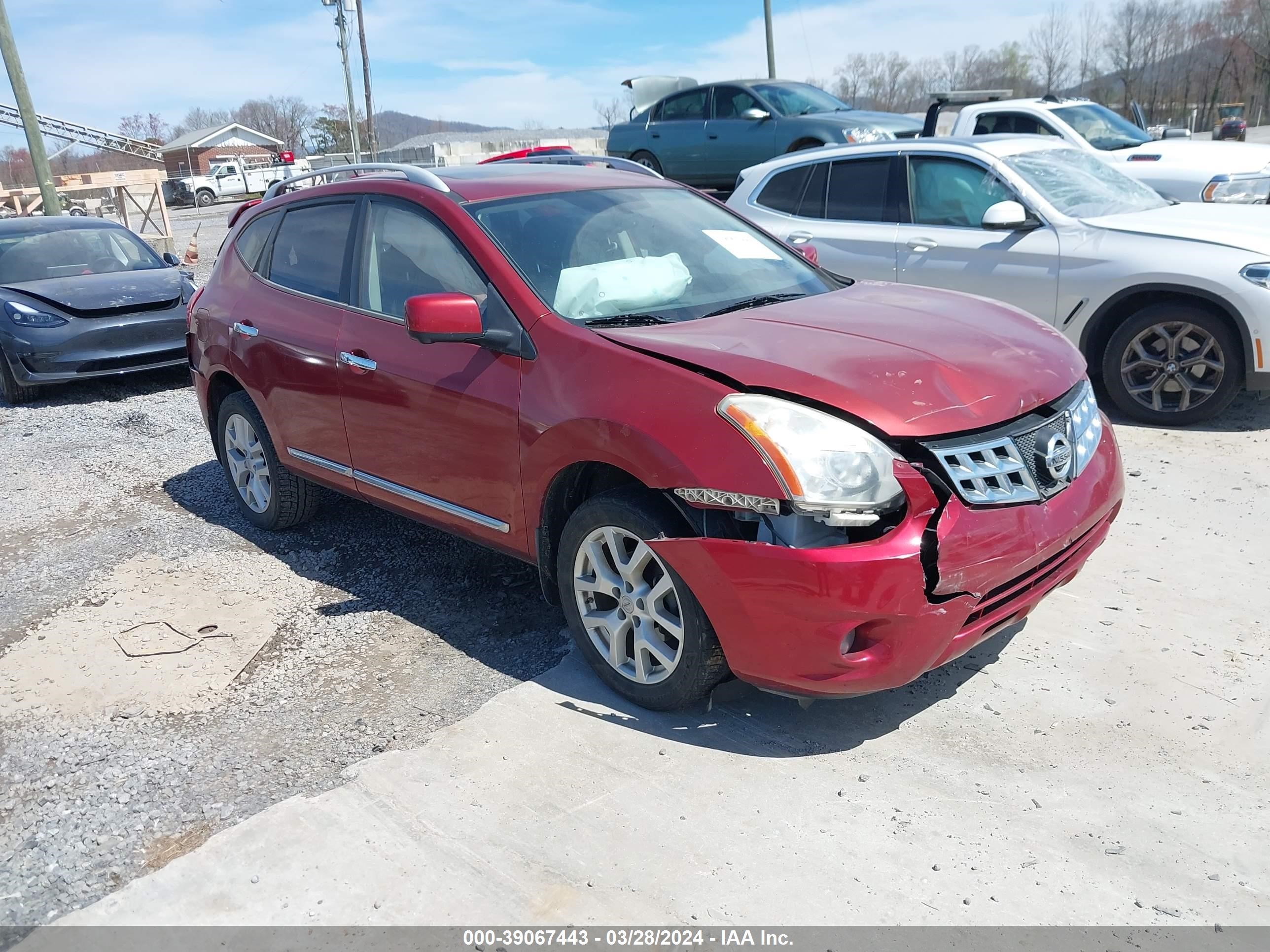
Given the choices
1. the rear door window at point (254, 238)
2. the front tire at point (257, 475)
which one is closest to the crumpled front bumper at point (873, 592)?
the front tire at point (257, 475)

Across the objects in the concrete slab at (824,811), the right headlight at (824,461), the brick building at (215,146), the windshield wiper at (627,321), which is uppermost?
the brick building at (215,146)

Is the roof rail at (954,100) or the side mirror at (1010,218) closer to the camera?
the side mirror at (1010,218)

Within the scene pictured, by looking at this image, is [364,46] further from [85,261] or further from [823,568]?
[823,568]

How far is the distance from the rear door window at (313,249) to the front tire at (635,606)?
1.88 meters

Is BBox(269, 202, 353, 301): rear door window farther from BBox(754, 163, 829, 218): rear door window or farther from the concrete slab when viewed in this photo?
BBox(754, 163, 829, 218): rear door window

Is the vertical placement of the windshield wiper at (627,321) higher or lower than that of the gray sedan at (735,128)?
lower

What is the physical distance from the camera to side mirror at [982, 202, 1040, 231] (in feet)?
21.4

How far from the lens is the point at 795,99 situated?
1386 cm

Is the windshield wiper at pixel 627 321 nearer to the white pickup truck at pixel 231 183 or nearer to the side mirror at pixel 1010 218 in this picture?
the side mirror at pixel 1010 218

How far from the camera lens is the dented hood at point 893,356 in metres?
3.02

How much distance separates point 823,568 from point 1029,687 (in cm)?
113

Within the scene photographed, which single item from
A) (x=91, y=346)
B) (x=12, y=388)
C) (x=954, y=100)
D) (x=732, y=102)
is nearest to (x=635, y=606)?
(x=91, y=346)

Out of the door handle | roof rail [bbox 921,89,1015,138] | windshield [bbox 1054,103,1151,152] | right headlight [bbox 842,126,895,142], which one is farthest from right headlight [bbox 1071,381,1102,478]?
right headlight [bbox 842,126,895,142]
